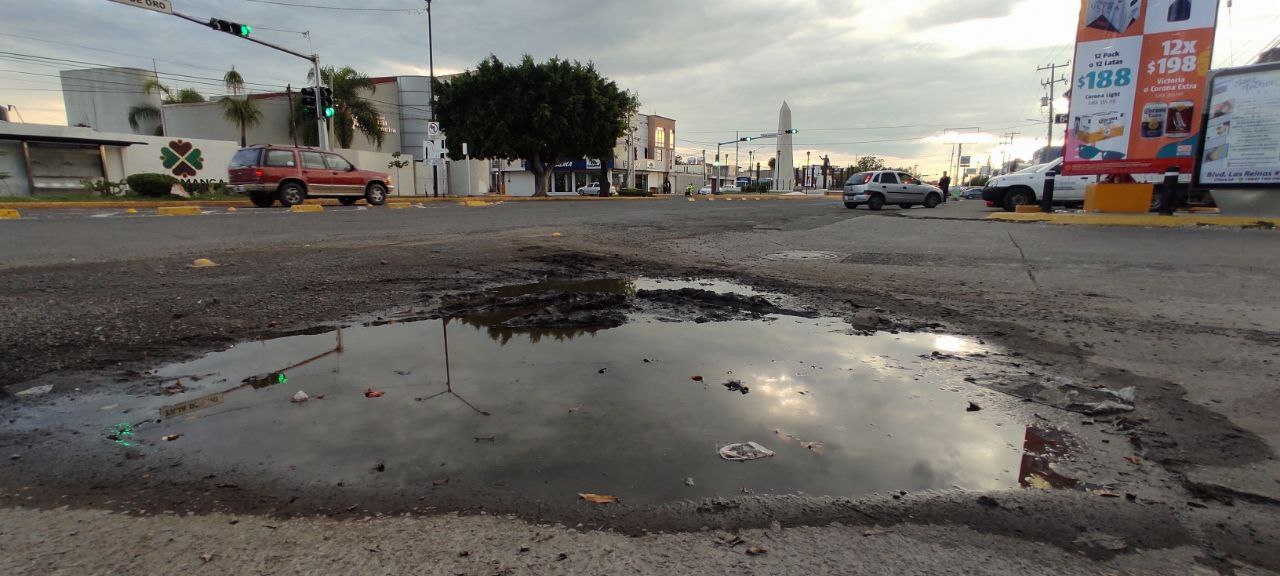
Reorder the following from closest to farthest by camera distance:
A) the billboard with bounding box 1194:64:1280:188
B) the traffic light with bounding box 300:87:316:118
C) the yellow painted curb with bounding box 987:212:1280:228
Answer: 1. the yellow painted curb with bounding box 987:212:1280:228
2. the billboard with bounding box 1194:64:1280:188
3. the traffic light with bounding box 300:87:316:118

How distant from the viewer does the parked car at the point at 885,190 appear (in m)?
23.0

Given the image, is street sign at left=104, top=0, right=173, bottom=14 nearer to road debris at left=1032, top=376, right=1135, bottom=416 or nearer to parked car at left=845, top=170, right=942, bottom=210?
road debris at left=1032, top=376, right=1135, bottom=416

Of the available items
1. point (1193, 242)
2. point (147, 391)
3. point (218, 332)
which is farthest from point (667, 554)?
point (1193, 242)

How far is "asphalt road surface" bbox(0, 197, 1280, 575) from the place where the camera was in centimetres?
168

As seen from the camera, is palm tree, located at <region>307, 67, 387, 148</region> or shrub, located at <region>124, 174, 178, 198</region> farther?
palm tree, located at <region>307, 67, 387, 148</region>

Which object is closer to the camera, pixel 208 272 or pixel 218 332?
pixel 218 332

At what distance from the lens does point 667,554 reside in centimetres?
169

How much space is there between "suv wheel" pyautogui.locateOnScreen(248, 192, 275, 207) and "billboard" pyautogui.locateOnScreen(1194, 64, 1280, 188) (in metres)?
23.4

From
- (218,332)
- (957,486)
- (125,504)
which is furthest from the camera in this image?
(218,332)

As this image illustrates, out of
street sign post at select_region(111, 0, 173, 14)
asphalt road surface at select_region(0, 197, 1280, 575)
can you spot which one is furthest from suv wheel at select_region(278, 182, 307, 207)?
asphalt road surface at select_region(0, 197, 1280, 575)

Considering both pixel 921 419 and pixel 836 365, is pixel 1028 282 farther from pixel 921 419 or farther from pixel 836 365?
pixel 921 419

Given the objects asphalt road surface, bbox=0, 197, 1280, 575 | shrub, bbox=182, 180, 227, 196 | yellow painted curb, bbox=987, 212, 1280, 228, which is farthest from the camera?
shrub, bbox=182, 180, 227, 196

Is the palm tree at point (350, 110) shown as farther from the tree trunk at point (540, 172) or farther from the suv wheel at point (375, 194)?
the suv wheel at point (375, 194)

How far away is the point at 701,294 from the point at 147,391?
12.7ft
